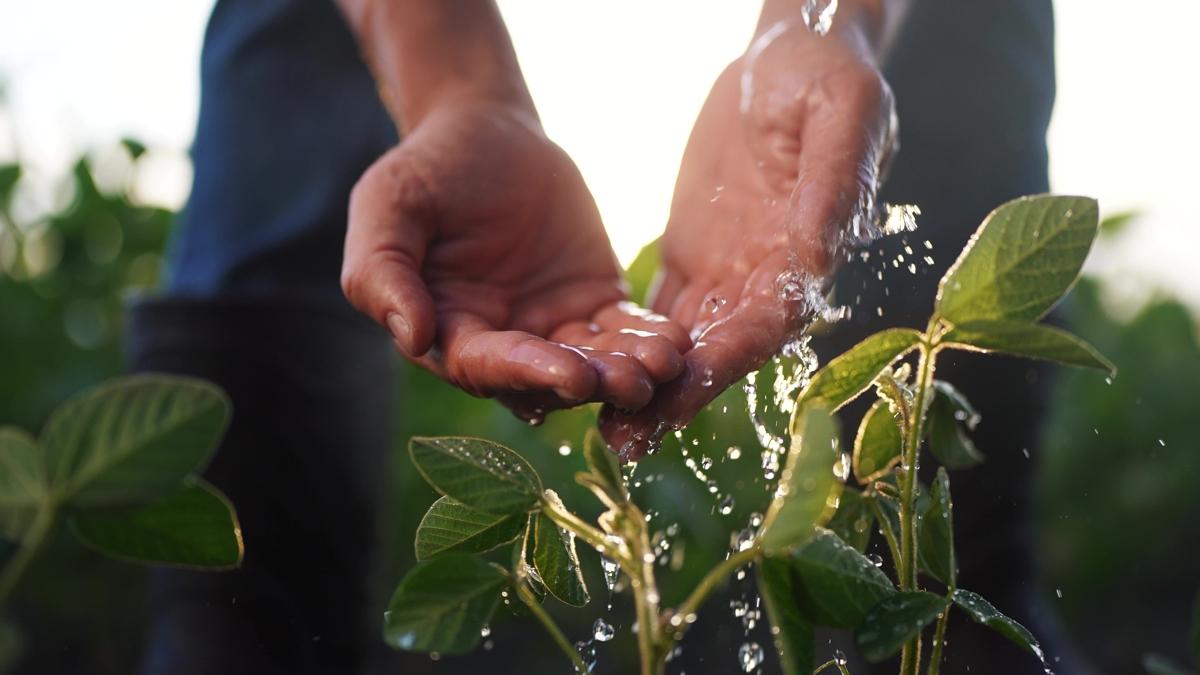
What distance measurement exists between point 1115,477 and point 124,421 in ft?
8.09

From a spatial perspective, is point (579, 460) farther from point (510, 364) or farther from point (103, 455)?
point (103, 455)

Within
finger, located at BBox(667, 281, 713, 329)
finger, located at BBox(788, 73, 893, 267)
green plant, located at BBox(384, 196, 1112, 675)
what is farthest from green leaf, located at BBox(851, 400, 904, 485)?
finger, located at BBox(667, 281, 713, 329)

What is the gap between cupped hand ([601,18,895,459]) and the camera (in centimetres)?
70

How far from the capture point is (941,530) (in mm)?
446

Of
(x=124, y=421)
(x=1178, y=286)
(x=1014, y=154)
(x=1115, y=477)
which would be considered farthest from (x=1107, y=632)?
(x=124, y=421)

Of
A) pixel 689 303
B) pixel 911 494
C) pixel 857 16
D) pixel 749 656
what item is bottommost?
pixel 749 656

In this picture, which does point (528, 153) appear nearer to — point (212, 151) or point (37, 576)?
point (212, 151)

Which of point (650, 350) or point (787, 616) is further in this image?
point (650, 350)

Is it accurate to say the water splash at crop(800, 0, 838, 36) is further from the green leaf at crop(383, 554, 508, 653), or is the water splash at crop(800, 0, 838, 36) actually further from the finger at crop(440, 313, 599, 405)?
the green leaf at crop(383, 554, 508, 653)

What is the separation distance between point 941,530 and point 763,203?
1.56 ft

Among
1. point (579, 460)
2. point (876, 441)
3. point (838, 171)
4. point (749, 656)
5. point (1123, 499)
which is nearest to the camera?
point (876, 441)

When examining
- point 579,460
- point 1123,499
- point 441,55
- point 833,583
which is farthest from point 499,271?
point 1123,499

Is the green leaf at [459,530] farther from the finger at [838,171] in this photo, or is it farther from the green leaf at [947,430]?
the finger at [838,171]

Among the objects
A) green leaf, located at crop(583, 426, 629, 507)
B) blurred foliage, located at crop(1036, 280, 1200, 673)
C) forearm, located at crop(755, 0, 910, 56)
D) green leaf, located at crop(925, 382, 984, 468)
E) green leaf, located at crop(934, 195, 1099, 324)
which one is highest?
forearm, located at crop(755, 0, 910, 56)
